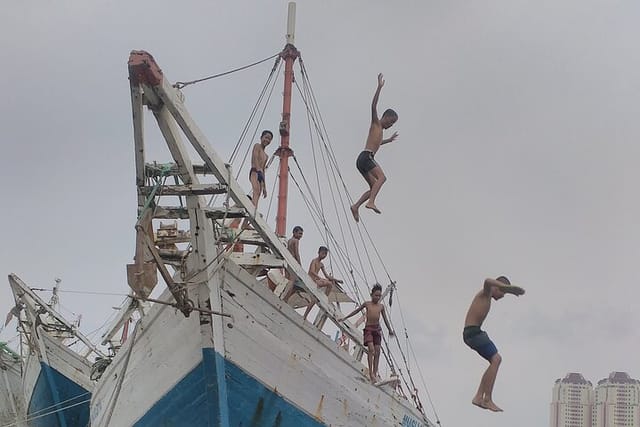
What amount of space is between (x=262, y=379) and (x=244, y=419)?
453 millimetres

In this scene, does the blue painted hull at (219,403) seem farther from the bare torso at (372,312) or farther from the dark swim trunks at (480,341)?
the dark swim trunks at (480,341)

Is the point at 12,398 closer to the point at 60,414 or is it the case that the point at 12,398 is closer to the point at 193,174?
the point at 60,414

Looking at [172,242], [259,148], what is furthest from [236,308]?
[259,148]

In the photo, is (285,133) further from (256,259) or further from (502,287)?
(502,287)

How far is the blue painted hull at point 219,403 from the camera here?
7.59 metres

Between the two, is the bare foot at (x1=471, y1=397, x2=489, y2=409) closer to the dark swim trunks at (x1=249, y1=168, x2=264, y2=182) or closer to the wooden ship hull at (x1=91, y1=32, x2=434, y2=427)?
the wooden ship hull at (x1=91, y1=32, x2=434, y2=427)

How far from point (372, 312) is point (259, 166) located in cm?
239

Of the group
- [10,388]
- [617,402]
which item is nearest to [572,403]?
[617,402]

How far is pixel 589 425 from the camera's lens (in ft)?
161

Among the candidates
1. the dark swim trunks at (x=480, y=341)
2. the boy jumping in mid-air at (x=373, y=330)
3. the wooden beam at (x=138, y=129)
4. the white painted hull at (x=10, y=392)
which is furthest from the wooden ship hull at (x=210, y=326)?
the white painted hull at (x=10, y=392)

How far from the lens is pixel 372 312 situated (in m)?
9.55

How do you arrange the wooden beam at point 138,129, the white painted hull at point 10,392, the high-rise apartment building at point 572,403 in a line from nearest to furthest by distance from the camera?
the wooden beam at point 138,129
the white painted hull at point 10,392
the high-rise apartment building at point 572,403

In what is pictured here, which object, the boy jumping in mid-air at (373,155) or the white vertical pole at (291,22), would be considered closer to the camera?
the boy jumping in mid-air at (373,155)

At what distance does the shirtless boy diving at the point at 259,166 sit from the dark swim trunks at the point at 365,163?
1.23 m
